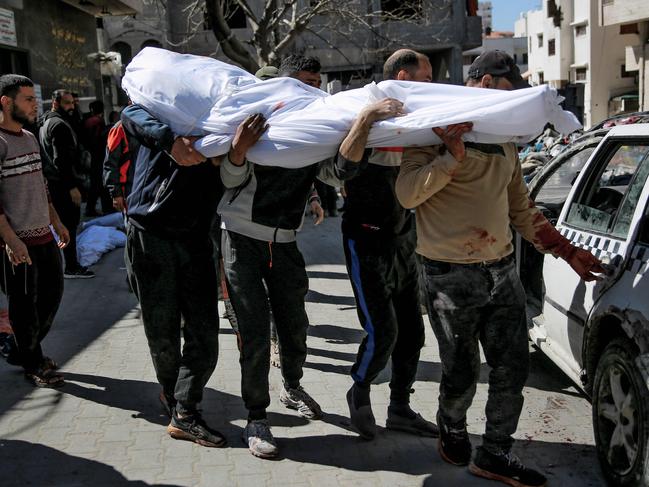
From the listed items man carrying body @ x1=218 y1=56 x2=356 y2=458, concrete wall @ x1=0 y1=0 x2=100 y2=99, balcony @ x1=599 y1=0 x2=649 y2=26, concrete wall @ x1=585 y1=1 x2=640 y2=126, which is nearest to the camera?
man carrying body @ x1=218 y1=56 x2=356 y2=458

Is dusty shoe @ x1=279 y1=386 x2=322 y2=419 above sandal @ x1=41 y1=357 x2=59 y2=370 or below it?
below

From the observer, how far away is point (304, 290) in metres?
3.91

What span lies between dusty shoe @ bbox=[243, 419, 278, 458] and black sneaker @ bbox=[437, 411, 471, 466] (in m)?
0.86

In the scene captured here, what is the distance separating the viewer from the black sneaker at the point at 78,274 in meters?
8.44

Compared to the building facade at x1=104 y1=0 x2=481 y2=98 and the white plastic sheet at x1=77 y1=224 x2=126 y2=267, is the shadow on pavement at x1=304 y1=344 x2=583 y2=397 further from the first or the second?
the building facade at x1=104 y1=0 x2=481 y2=98

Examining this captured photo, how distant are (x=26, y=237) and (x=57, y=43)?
11.2 metres

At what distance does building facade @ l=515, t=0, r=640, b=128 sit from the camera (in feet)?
123

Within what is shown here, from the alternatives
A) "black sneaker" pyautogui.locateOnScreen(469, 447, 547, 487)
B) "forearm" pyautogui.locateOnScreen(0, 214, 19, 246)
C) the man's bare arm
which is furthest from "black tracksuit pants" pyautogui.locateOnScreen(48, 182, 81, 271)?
"black sneaker" pyautogui.locateOnScreen(469, 447, 547, 487)

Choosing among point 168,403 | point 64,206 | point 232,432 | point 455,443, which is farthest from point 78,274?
point 455,443

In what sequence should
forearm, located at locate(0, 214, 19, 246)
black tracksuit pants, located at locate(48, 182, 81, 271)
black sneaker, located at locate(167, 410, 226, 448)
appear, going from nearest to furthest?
1. black sneaker, located at locate(167, 410, 226, 448)
2. forearm, located at locate(0, 214, 19, 246)
3. black tracksuit pants, located at locate(48, 182, 81, 271)

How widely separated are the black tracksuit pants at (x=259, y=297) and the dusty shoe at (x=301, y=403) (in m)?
0.44

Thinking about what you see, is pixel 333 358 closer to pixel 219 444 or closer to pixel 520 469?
pixel 219 444

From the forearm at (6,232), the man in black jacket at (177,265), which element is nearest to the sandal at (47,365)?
the forearm at (6,232)

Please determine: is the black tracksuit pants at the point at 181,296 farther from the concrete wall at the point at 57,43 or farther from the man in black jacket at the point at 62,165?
the concrete wall at the point at 57,43
